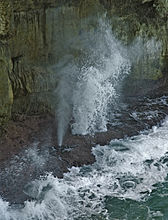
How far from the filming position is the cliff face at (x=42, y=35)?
12.5 meters

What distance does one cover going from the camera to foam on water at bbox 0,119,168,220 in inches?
430

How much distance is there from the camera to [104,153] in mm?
12859

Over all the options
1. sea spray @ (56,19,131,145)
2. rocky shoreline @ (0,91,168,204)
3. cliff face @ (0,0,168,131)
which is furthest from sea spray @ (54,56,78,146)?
rocky shoreline @ (0,91,168,204)

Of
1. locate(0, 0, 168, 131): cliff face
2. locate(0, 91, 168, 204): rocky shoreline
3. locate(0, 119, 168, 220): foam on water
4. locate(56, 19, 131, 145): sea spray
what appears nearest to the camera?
locate(0, 119, 168, 220): foam on water

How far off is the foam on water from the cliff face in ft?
7.44

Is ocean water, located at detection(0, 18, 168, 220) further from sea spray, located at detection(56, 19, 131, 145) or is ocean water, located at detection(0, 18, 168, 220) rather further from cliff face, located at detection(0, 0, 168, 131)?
cliff face, located at detection(0, 0, 168, 131)

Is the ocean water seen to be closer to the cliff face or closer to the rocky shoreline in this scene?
the rocky shoreline

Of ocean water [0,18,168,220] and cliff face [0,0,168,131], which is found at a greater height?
cliff face [0,0,168,131]

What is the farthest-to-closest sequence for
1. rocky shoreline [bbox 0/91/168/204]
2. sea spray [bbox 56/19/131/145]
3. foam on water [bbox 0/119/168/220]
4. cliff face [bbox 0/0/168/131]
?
1. sea spray [bbox 56/19/131/145]
2. cliff face [bbox 0/0/168/131]
3. rocky shoreline [bbox 0/91/168/204]
4. foam on water [bbox 0/119/168/220]

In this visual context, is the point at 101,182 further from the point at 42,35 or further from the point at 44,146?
the point at 42,35

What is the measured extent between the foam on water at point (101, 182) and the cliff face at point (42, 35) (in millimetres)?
2266

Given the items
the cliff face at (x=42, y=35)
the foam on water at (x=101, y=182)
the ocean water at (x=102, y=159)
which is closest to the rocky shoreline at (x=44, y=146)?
the ocean water at (x=102, y=159)

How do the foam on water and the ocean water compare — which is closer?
the foam on water

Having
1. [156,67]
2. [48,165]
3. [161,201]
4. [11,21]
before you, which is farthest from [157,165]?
[11,21]
